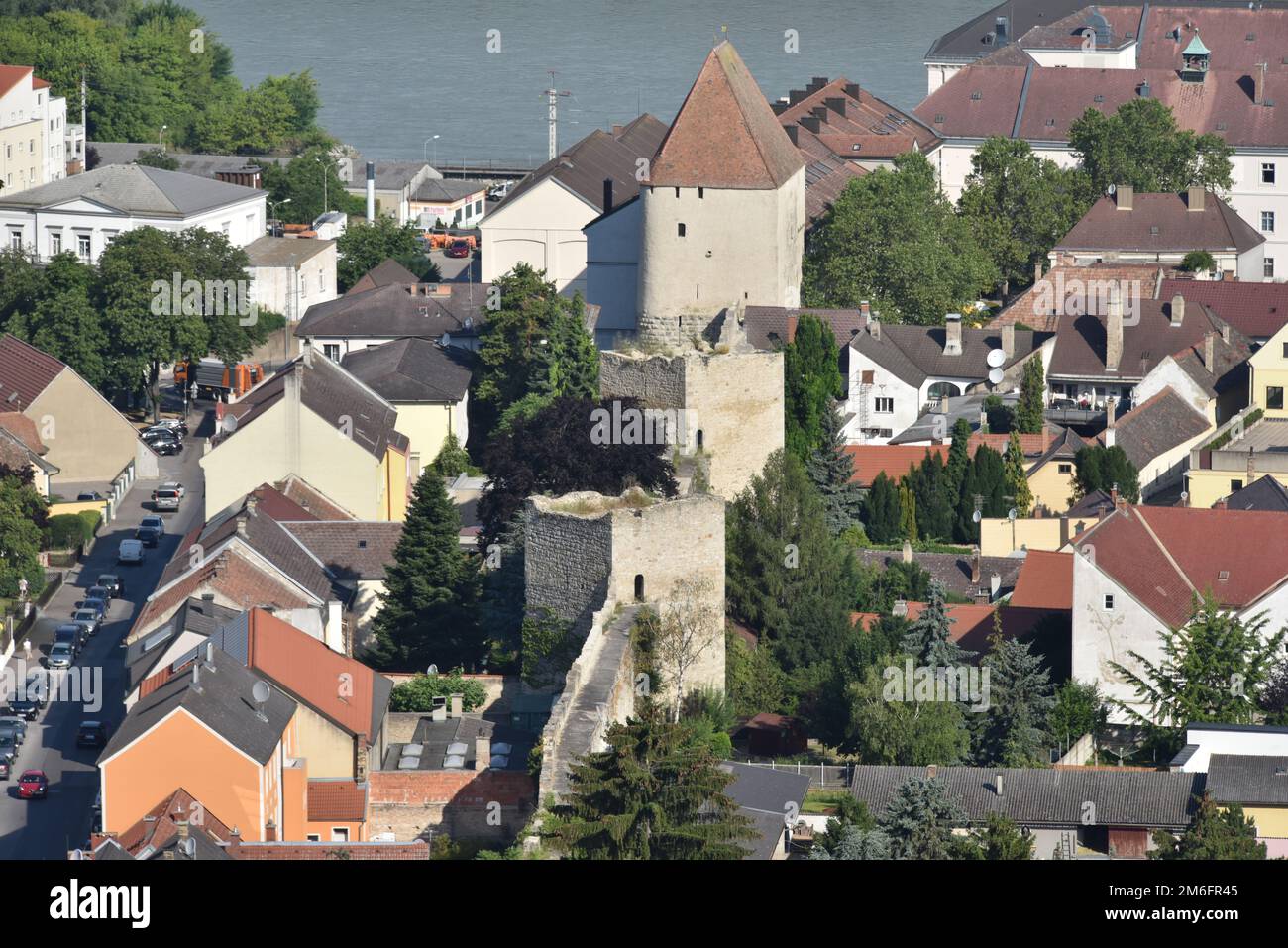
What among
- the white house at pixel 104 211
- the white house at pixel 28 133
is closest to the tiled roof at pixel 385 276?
the white house at pixel 104 211

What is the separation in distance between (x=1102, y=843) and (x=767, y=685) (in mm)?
4745

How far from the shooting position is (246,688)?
27.2 metres

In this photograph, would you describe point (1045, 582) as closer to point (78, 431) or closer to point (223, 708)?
point (223, 708)

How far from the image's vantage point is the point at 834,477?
38.3m

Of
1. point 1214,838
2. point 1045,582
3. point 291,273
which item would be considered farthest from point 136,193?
point 1214,838

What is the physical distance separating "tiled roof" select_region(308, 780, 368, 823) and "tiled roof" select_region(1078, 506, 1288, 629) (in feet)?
32.0

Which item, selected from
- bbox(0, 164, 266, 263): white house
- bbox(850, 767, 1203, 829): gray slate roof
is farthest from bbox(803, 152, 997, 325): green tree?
bbox(850, 767, 1203, 829): gray slate roof

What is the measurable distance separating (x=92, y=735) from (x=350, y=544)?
599 centimetres

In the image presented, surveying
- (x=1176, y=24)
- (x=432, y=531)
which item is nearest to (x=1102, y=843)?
(x=432, y=531)

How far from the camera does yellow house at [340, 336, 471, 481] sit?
143ft

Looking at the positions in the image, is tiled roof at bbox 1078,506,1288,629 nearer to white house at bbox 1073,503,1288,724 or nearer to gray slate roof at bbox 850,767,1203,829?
white house at bbox 1073,503,1288,724

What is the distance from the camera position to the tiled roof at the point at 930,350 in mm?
44875

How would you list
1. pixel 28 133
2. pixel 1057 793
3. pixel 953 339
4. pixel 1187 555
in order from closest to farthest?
1. pixel 1057 793
2. pixel 1187 555
3. pixel 953 339
4. pixel 28 133

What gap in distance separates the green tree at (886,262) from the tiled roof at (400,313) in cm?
629
